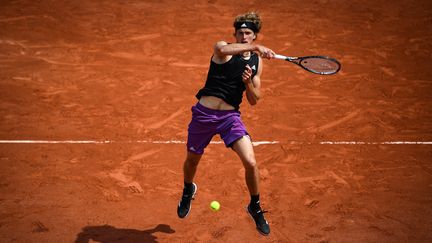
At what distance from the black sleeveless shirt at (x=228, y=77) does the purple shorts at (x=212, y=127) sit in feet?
0.62

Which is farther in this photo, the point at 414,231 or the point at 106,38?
the point at 106,38

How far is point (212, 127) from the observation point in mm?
5750

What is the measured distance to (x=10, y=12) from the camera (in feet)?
45.6

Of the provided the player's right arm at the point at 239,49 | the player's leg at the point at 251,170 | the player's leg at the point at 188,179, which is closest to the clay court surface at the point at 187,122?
the player's leg at the point at 188,179

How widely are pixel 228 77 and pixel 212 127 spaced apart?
0.62 m

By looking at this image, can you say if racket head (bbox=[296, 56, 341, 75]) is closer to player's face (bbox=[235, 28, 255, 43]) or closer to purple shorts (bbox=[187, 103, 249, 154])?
player's face (bbox=[235, 28, 255, 43])

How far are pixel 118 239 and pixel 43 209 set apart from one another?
1308mm

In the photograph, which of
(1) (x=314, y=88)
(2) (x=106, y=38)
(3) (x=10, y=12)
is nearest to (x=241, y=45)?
(1) (x=314, y=88)

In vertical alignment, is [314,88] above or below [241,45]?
below

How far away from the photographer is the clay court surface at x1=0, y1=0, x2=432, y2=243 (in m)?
6.86

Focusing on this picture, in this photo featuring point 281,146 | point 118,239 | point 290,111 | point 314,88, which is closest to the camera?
point 118,239

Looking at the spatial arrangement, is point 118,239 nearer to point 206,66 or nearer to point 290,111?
point 290,111

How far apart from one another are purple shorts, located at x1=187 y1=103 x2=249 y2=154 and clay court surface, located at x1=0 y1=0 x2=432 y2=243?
57.2 inches

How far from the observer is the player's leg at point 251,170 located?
550 centimetres
